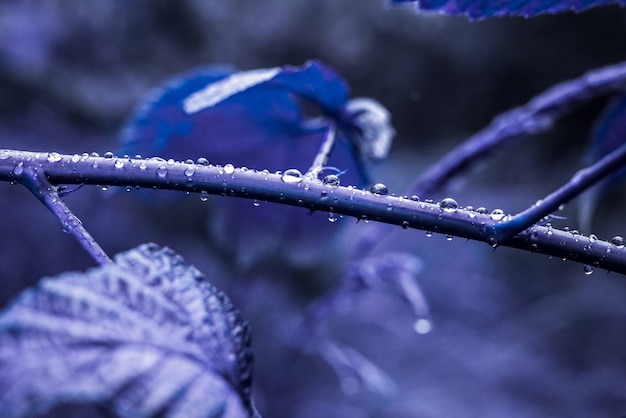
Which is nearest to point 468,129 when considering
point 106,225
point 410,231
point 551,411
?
point 410,231

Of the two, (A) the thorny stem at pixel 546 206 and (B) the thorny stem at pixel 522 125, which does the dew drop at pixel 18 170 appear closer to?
(A) the thorny stem at pixel 546 206

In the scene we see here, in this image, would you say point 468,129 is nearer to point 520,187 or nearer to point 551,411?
point 520,187

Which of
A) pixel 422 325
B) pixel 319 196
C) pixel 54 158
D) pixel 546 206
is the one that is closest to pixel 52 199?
pixel 54 158

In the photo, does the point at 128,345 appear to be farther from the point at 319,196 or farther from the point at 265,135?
the point at 265,135

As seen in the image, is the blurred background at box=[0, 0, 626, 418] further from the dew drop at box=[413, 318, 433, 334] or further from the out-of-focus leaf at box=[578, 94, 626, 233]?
the out-of-focus leaf at box=[578, 94, 626, 233]

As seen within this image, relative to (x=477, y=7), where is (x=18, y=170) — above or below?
below

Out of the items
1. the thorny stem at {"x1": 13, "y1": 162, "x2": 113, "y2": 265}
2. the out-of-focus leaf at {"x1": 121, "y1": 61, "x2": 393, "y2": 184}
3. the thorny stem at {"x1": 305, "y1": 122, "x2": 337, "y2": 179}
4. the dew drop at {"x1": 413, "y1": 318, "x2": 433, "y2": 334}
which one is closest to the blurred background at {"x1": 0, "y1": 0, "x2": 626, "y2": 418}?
the dew drop at {"x1": 413, "y1": 318, "x2": 433, "y2": 334}
